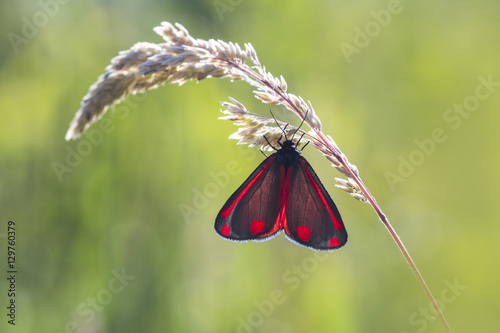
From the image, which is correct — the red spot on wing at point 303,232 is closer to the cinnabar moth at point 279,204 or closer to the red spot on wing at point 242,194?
the cinnabar moth at point 279,204

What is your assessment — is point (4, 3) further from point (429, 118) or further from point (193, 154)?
point (429, 118)

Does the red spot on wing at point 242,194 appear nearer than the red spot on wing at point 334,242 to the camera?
No

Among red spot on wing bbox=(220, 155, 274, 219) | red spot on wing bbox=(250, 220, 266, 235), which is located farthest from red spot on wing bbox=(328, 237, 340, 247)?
red spot on wing bbox=(220, 155, 274, 219)

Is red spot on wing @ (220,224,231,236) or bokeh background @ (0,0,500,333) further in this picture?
bokeh background @ (0,0,500,333)

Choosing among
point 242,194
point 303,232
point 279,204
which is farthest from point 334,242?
point 242,194

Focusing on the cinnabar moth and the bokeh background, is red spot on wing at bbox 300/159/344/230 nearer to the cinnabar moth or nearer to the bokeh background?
the cinnabar moth

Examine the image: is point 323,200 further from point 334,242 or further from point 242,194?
point 242,194

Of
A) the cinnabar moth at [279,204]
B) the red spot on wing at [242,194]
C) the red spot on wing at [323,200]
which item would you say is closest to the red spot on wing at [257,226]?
the cinnabar moth at [279,204]
